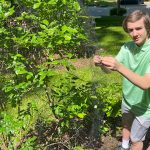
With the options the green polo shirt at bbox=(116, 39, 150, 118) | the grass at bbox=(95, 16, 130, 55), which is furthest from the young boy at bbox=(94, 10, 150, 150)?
the grass at bbox=(95, 16, 130, 55)

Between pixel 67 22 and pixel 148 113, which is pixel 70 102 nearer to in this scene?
pixel 148 113

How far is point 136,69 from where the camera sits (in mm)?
3074

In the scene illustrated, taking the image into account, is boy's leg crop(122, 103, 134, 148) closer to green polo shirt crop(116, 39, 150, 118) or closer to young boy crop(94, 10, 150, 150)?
young boy crop(94, 10, 150, 150)

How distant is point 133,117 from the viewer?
351cm

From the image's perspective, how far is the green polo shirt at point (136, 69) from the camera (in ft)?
9.87

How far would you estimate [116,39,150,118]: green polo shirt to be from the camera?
3.01m

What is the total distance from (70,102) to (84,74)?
3395mm

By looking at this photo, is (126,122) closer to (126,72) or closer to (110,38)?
(126,72)

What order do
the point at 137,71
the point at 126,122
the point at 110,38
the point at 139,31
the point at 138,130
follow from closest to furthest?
1. the point at 139,31
2. the point at 137,71
3. the point at 138,130
4. the point at 126,122
5. the point at 110,38

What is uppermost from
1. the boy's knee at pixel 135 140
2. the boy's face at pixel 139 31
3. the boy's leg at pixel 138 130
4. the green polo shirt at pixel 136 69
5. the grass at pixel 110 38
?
the boy's face at pixel 139 31

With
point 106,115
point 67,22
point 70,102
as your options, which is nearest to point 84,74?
point 106,115

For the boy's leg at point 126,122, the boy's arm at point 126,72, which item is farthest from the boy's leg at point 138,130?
the boy's arm at point 126,72

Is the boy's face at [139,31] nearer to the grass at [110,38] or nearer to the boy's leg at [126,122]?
the boy's leg at [126,122]

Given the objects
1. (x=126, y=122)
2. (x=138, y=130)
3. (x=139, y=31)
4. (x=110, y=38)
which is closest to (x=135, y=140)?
(x=138, y=130)
